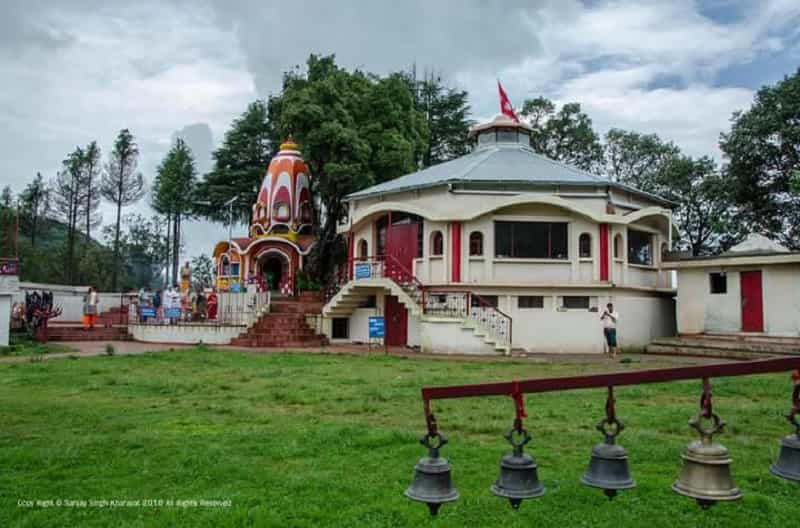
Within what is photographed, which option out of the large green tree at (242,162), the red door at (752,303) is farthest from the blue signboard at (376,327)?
the large green tree at (242,162)

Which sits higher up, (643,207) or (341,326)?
(643,207)

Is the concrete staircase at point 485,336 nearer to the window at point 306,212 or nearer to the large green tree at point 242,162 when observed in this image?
the window at point 306,212

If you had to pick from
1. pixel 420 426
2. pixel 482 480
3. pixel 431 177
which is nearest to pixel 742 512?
pixel 482 480

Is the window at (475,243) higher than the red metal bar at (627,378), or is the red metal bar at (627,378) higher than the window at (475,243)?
the window at (475,243)

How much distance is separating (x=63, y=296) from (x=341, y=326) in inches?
583

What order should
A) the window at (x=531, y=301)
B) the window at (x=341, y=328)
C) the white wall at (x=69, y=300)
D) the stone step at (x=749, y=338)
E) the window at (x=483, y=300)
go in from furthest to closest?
the white wall at (x=69, y=300), the window at (x=341, y=328), the window at (x=531, y=301), the window at (x=483, y=300), the stone step at (x=749, y=338)

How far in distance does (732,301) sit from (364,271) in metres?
13.2

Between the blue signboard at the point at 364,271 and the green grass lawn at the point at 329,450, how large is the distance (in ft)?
35.1

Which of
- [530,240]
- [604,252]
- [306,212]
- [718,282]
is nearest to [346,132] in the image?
[306,212]

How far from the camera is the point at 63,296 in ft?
101

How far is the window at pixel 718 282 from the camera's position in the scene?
22.6 m

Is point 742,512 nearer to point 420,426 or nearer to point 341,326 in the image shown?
point 420,426

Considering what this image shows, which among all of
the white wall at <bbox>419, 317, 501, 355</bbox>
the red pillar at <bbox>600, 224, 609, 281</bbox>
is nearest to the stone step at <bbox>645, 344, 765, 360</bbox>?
the red pillar at <bbox>600, 224, 609, 281</bbox>

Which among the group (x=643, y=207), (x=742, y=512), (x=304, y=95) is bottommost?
(x=742, y=512)
